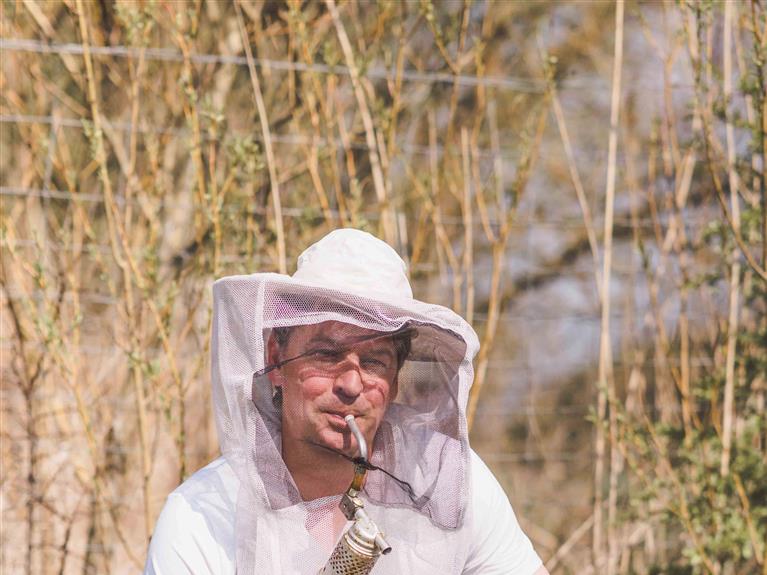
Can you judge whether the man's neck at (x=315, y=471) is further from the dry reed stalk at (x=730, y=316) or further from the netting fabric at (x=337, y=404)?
the dry reed stalk at (x=730, y=316)

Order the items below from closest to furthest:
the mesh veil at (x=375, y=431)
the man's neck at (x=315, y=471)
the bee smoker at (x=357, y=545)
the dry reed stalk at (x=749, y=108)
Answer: the bee smoker at (x=357, y=545) < the mesh veil at (x=375, y=431) < the man's neck at (x=315, y=471) < the dry reed stalk at (x=749, y=108)

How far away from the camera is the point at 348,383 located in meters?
1.51

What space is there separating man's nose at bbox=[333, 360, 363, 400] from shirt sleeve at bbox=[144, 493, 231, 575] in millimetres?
306

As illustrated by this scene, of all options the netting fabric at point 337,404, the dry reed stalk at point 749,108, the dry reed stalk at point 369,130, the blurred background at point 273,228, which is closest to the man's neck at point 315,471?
the netting fabric at point 337,404

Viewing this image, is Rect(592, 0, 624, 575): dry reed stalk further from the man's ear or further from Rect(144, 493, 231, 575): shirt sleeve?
Rect(144, 493, 231, 575): shirt sleeve

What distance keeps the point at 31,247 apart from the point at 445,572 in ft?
5.75

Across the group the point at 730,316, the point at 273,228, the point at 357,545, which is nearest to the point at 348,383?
the point at 357,545

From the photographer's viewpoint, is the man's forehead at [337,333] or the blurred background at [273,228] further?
the blurred background at [273,228]

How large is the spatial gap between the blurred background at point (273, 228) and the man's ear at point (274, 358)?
2.67ft

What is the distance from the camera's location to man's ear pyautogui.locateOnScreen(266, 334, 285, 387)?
156 centimetres

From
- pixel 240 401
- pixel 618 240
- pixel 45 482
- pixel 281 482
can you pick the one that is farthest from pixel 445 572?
pixel 618 240

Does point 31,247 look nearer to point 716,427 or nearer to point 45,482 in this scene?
point 45,482

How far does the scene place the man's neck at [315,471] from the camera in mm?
1583

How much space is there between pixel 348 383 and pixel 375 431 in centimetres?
A: 12
